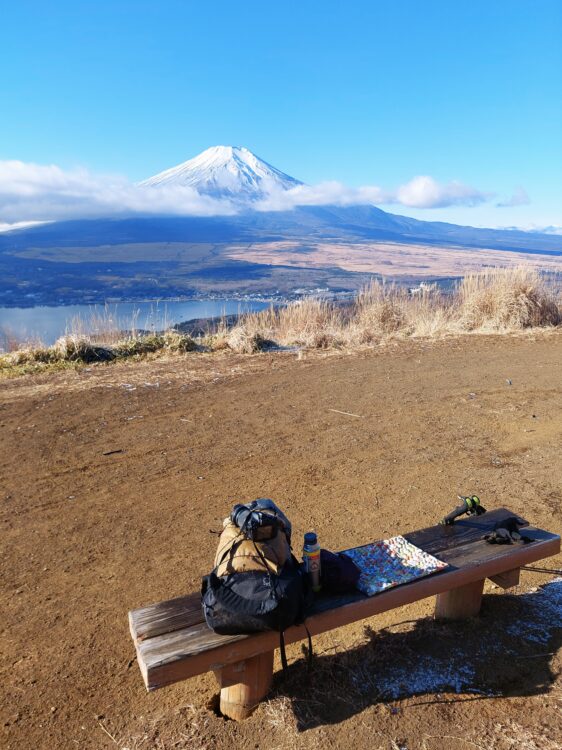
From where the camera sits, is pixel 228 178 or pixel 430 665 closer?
pixel 430 665

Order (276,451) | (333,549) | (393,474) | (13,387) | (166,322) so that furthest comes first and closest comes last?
(166,322), (13,387), (276,451), (393,474), (333,549)

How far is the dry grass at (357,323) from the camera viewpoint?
9164 mm

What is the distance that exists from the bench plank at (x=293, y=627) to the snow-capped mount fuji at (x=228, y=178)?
178497mm

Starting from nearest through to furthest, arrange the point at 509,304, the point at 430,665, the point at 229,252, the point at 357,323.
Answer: the point at 430,665 < the point at 509,304 < the point at 357,323 < the point at 229,252


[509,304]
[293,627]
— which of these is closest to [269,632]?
[293,627]

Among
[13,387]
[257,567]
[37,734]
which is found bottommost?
[13,387]

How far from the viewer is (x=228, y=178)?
18825 cm

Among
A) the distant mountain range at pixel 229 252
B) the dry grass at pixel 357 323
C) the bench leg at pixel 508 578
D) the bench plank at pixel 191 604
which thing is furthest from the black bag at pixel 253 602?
the distant mountain range at pixel 229 252

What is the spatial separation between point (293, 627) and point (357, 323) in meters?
9.05

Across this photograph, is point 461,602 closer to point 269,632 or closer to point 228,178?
point 269,632

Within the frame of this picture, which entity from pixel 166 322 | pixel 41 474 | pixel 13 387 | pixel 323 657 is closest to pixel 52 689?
pixel 323 657

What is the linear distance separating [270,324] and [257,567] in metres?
9.39

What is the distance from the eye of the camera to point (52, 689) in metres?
2.55

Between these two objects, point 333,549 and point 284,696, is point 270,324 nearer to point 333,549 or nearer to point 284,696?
point 333,549
